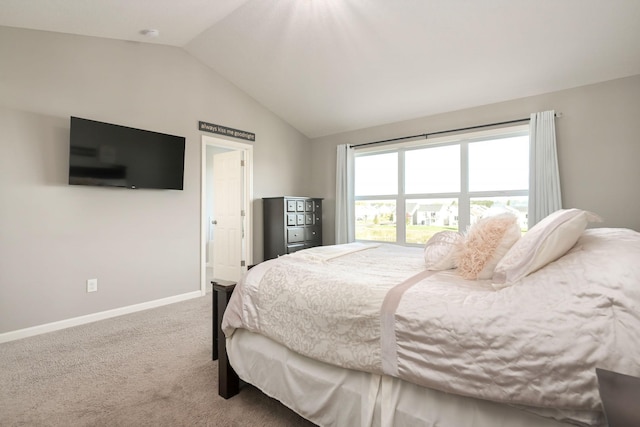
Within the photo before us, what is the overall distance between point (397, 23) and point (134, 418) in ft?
11.9

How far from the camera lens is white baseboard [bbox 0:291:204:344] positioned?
2641 mm

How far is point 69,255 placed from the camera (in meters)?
2.94

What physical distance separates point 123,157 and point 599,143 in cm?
509

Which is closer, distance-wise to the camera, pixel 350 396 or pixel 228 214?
pixel 350 396

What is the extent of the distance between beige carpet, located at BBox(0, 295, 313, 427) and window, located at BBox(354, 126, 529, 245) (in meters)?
3.05

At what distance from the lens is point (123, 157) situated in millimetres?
3203

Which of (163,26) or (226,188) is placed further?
(226,188)

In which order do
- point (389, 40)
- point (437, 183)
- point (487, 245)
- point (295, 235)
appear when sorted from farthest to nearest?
point (295, 235) < point (437, 183) < point (389, 40) < point (487, 245)

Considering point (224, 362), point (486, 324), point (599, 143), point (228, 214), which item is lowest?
point (224, 362)

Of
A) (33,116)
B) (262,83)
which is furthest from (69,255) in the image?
(262,83)

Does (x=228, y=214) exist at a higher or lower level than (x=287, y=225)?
higher

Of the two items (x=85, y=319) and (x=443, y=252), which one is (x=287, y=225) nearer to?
(x=85, y=319)

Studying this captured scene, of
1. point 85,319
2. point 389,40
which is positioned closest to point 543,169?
point 389,40

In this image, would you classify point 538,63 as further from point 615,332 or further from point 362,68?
point 615,332
